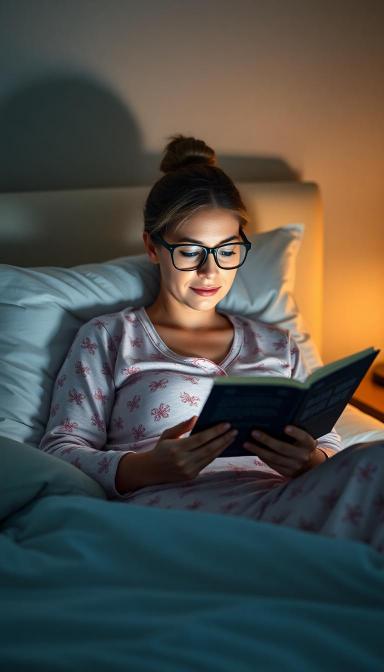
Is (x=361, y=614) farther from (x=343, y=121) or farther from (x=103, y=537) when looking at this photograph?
(x=343, y=121)

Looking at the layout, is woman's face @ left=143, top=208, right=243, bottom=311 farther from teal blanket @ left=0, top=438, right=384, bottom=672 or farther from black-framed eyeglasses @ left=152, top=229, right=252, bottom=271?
teal blanket @ left=0, top=438, right=384, bottom=672

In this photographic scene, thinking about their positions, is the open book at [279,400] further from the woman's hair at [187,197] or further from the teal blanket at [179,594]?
the woman's hair at [187,197]

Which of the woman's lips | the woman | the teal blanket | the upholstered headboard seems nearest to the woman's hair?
the woman

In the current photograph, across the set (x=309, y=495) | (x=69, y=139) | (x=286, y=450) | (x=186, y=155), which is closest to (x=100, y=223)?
(x=69, y=139)

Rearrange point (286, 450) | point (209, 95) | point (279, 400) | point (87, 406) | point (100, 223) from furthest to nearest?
point (209, 95) → point (100, 223) → point (87, 406) → point (286, 450) → point (279, 400)

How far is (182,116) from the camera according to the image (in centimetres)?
228

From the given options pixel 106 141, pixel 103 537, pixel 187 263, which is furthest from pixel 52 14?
pixel 103 537

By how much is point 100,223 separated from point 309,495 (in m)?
1.13

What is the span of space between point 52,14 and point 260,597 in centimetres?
167

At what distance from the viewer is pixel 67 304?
1830mm

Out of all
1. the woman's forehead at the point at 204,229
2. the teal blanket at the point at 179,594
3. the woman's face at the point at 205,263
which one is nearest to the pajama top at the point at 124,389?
the woman's face at the point at 205,263

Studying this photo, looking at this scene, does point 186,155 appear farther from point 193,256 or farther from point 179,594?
point 179,594

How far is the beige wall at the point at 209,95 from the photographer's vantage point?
6.96 ft

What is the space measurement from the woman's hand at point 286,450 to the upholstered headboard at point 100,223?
36.9 inches
